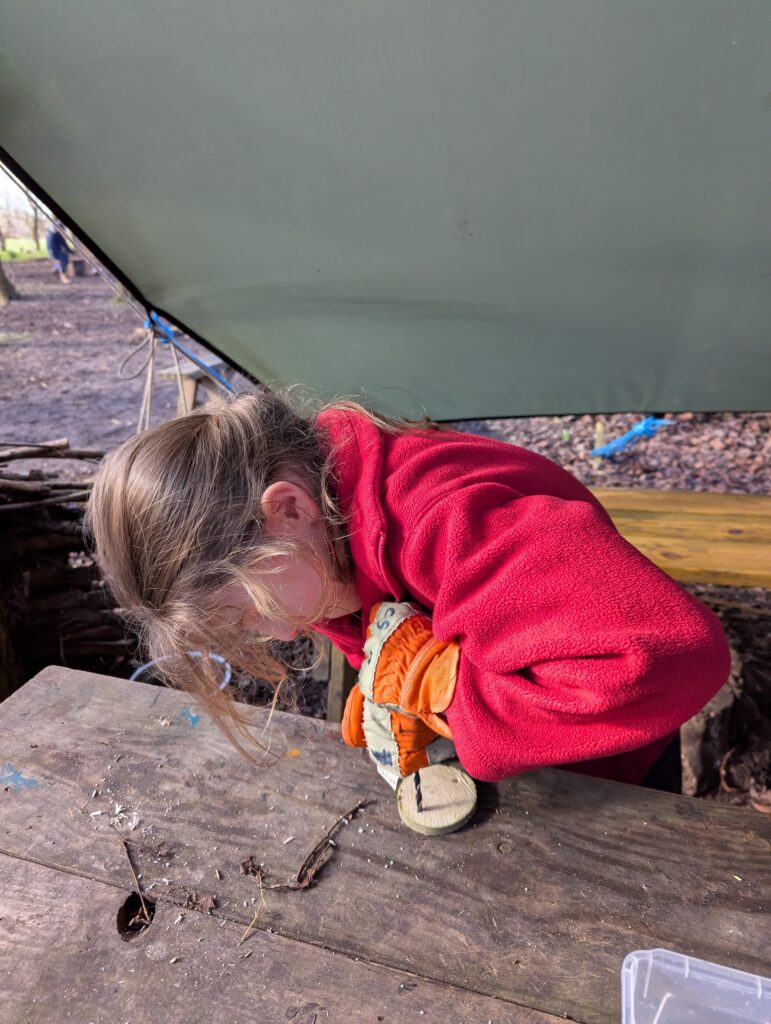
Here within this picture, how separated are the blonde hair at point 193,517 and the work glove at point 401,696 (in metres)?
0.17

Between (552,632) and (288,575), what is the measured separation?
1.44ft

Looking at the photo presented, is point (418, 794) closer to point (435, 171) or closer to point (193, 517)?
point (193, 517)

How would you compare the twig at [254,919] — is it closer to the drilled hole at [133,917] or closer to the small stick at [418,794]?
the drilled hole at [133,917]

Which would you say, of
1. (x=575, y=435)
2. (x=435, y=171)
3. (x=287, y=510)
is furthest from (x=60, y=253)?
(x=287, y=510)

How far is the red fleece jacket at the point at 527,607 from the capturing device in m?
0.85


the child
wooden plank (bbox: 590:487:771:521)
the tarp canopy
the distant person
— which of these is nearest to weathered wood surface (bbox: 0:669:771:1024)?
the child

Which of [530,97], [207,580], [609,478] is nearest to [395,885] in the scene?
[207,580]

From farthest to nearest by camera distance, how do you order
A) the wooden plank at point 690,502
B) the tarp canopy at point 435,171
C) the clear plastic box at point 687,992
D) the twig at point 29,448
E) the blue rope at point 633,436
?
the blue rope at point 633,436, the wooden plank at point 690,502, the twig at point 29,448, the tarp canopy at point 435,171, the clear plastic box at point 687,992

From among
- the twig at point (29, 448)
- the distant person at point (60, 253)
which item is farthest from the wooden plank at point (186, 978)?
the distant person at point (60, 253)

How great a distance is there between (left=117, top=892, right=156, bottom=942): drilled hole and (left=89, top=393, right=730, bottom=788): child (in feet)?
1.02

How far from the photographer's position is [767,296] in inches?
83.1

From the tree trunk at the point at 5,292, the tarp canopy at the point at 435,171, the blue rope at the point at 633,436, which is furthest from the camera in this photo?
the tree trunk at the point at 5,292

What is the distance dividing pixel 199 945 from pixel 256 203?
1920 millimetres

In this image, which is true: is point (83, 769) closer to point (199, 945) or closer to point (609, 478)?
point (199, 945)
